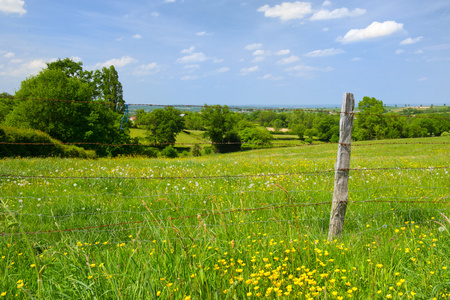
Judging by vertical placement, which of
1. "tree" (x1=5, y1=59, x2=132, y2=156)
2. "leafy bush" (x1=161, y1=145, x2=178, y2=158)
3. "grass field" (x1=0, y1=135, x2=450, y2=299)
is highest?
"tree" (x1=5, y1=59, x2=132, y2=156)

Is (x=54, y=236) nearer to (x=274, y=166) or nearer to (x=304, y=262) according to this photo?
(x=304, y=262)

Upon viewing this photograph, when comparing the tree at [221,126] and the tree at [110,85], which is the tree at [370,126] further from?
the tree at [110,85]

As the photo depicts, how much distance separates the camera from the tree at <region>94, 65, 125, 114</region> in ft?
182

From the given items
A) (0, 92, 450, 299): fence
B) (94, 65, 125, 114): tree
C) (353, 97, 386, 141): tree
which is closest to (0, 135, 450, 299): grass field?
(0, 92, 450, 299): fence

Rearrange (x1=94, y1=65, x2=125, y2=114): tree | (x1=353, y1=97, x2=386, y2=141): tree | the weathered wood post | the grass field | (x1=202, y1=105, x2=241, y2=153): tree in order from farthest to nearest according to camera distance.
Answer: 1. (x1=353, y1=97, x2=386, y2=141): tree
2. (x1=202, y1=105, x2=241, y2=153): tree
3. (x1=94, y1=65, x2=125, y2=114): tree
4. the weathered wood post
5. the grass field

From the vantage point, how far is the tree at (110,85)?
55.5 m

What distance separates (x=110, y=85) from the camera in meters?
59.7

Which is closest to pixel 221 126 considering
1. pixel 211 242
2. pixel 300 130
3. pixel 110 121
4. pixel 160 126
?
pixel 160 126

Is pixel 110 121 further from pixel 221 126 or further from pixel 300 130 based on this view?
pixel 300 130

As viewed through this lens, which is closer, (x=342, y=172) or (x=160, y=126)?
(x=342, y=172)

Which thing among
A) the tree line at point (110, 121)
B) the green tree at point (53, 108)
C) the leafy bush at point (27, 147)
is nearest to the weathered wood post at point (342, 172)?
the tree line at point (110, 121)

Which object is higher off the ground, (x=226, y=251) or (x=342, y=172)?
(x=342, y=172)

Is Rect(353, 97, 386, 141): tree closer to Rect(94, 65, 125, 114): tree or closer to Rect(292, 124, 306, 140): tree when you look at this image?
Rect(292, 124, 306, 140): tree

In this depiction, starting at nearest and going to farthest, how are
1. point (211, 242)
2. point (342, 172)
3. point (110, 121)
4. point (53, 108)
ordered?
point (211, 242) → point (342, 172) → point (53, 108) → point (110, 121)
